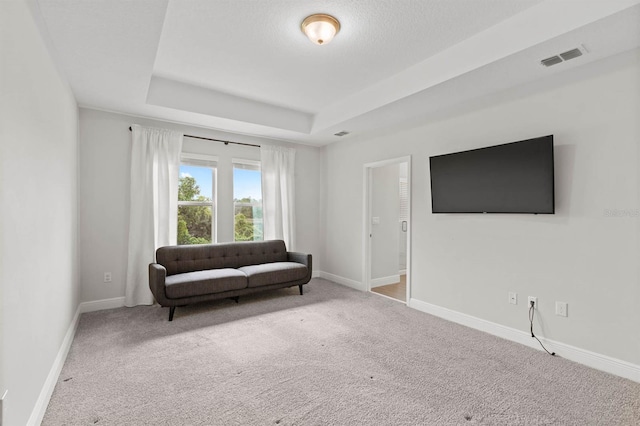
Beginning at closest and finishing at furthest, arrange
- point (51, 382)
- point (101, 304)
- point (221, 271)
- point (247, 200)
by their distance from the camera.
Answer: point (51, 382) → point (101, 304) → point (221, 271) → point (247, 200)

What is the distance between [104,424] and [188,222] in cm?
304

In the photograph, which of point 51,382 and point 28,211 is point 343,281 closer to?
point 51,382

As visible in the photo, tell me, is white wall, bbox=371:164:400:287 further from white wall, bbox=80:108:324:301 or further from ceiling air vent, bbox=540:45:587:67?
white wall, bbox=80:108:324:301

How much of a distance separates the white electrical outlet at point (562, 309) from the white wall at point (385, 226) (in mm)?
2700

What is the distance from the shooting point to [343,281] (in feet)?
17.7

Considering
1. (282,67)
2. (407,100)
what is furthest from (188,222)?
(407,100)

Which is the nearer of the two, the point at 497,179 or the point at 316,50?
the point at 316,50

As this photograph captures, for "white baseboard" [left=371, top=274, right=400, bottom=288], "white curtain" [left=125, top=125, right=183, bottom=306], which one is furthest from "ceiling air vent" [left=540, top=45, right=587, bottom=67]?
"white curtain" [left=125, top=125, right=183, bottom=306]

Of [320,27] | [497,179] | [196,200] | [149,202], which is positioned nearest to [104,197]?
[149,202]

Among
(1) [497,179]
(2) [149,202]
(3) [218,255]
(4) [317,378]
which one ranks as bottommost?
(4) [317,378]

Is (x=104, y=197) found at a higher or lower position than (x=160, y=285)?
higher

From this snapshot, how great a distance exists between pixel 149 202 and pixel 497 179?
4.11m

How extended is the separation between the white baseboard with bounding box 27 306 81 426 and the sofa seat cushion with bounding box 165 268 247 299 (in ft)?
3.02

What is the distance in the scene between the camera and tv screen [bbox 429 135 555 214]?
2.84 m
